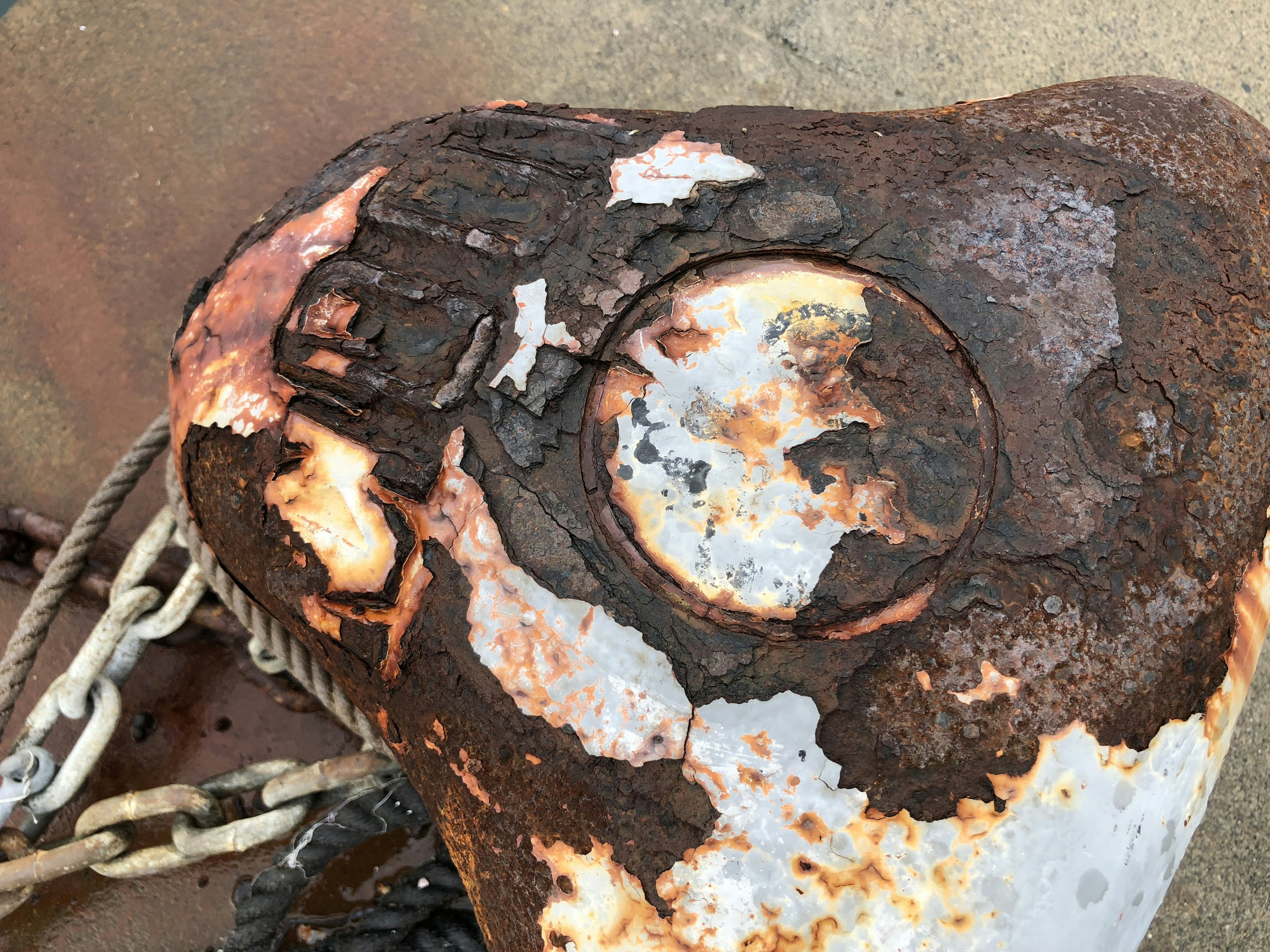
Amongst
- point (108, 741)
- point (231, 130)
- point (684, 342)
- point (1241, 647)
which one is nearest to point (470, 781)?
point (684, 342)

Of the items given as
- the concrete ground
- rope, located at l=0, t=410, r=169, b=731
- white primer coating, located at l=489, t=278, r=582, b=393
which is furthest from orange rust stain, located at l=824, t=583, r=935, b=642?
rope, located at l=0, t=410, r=169, b=731

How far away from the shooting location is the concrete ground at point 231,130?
1.42 metres

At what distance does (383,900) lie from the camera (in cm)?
125

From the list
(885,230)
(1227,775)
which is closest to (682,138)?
(885,230)

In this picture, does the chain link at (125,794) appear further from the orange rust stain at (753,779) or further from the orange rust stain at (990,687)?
the orange rust stain at (990,687)

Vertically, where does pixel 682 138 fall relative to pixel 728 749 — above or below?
above

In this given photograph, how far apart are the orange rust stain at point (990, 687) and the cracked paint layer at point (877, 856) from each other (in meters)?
0.07

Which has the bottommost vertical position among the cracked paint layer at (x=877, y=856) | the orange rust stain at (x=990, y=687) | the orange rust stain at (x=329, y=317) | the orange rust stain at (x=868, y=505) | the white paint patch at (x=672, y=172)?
the cracked paint layer at (x=877, y=856)

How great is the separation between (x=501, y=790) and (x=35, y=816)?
2.63ft

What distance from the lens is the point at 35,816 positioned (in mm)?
1262

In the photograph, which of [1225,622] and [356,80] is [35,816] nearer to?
[356,80]

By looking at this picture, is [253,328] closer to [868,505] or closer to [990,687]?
[868,505]

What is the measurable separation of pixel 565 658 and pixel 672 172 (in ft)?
1.74

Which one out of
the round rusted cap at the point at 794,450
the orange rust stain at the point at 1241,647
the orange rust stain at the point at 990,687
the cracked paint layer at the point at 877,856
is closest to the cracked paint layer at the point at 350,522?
the round rusted cap at the point at 794,450
